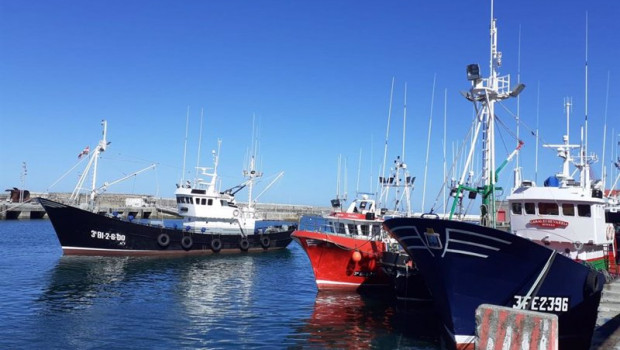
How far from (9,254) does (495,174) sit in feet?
104

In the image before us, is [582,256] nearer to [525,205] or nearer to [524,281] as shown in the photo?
[525,205]

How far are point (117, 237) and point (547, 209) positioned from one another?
2876 centimetres

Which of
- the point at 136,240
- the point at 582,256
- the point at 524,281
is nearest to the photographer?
the point at 524,281

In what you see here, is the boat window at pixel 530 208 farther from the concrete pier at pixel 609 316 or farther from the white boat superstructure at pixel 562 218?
the concrete pier at pixel 609 316

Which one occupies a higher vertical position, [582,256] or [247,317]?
[582,256]

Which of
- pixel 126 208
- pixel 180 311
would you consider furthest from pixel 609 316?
pixel 126 208

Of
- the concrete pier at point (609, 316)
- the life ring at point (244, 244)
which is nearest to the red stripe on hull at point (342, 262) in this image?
the concrete pier at point (609, 316)

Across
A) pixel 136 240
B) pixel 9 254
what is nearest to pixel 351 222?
pixel 136 240

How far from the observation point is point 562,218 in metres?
14.8

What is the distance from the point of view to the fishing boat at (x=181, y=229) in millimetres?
32844

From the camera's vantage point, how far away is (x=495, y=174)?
1698 cm

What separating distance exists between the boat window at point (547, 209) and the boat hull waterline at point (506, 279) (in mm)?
2885

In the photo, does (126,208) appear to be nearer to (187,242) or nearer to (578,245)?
(187,242)

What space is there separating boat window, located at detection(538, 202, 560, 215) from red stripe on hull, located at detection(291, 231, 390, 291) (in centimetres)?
901
